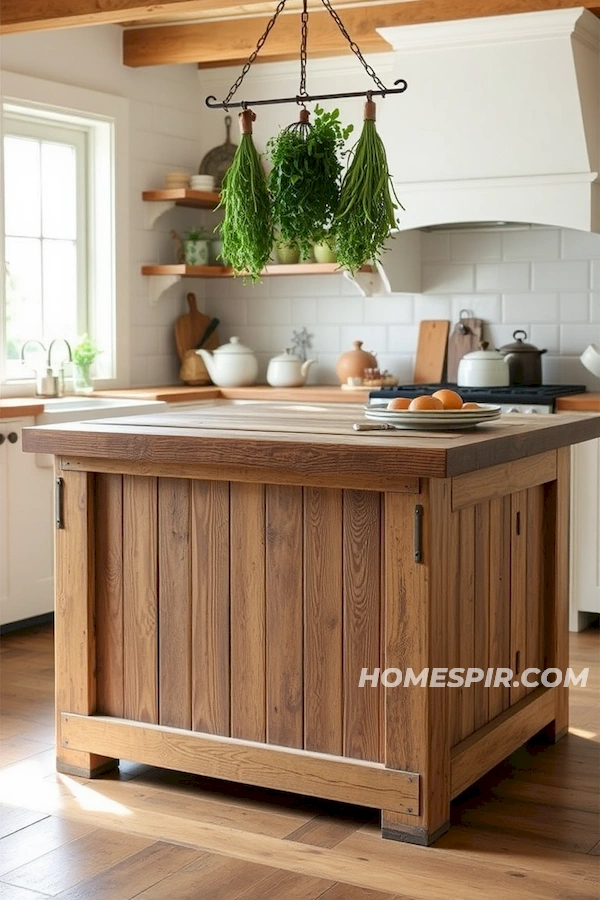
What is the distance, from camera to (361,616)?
306 cm

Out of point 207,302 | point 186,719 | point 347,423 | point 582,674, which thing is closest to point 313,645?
point 186,719

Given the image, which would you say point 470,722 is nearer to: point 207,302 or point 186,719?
point 186,719

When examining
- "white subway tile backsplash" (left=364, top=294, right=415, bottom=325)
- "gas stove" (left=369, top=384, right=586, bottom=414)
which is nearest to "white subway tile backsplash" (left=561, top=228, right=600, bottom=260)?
"gas stove" (left=369, top=384, right=586, bottom=414)

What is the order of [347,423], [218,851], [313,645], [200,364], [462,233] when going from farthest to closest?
[200,364], [462,233], [347,423], [313,645], [218,851]

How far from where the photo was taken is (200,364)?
21.0ft

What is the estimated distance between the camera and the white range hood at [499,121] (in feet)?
17.0

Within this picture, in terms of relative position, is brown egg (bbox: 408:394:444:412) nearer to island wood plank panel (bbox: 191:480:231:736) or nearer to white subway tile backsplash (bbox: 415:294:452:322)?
island wood plank panel (bbox: 191:480:231:736)

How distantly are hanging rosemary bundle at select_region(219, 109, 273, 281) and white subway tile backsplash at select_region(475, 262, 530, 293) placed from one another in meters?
2.64

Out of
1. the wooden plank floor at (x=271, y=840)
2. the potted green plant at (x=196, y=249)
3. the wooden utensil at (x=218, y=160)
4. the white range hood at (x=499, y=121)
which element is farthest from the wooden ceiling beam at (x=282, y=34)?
the wooden plank floor at (x=271, y=840)

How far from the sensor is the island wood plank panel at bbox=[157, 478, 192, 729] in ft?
10.8

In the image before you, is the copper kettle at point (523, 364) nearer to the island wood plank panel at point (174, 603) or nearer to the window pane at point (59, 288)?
the window pane at point (59, 288)

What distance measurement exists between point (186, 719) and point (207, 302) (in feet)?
Result: 12.5

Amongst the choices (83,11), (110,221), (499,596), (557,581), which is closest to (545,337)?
(110,221)

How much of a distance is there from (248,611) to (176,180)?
138 inches
